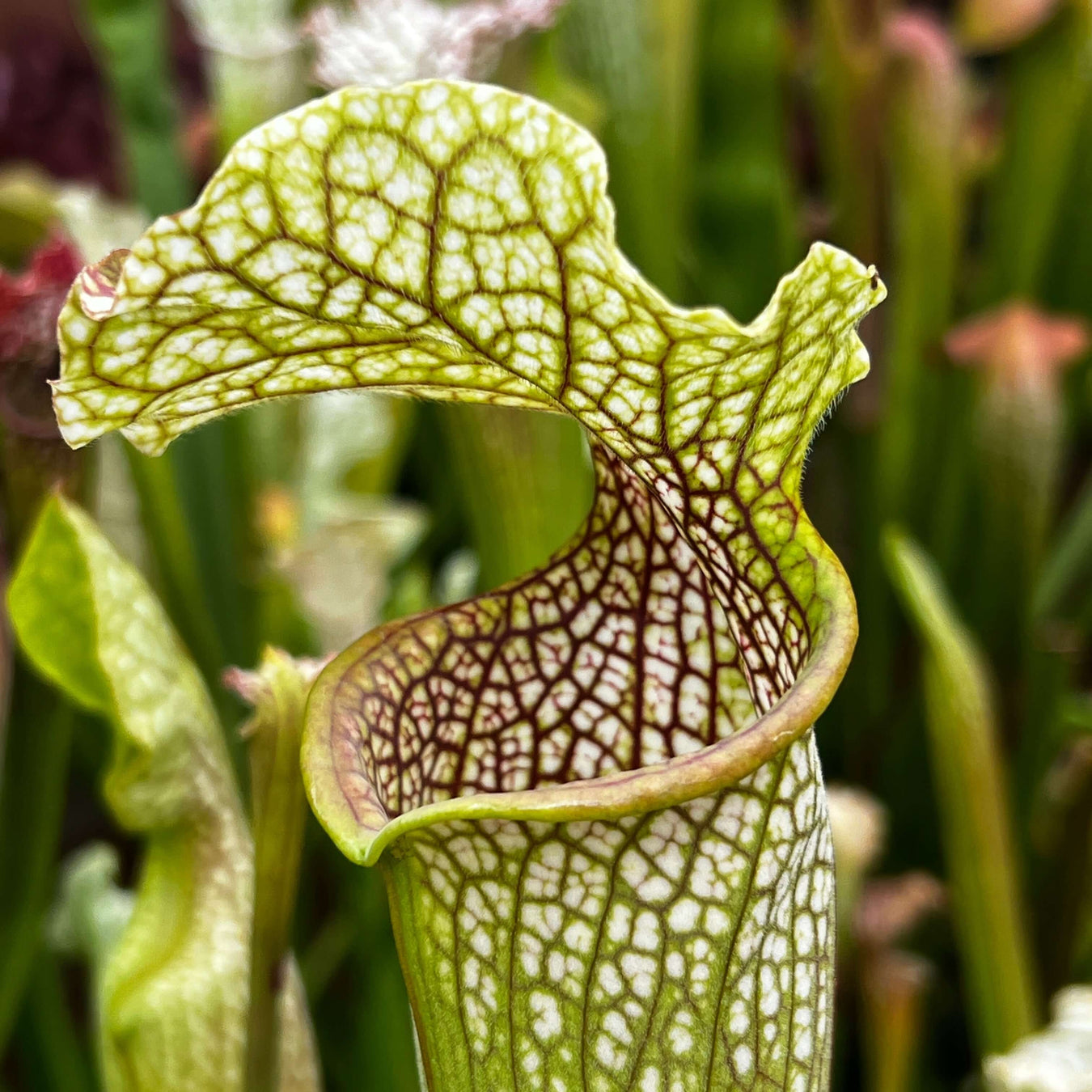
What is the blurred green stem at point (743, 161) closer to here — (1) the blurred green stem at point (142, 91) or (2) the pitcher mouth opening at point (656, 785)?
(1) the blurred green stem at point (142, 91)

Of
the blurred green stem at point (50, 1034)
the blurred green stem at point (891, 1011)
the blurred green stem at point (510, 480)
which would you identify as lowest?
the blurred green stem at point (50, 1034)

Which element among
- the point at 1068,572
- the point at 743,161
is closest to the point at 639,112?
the point at 743,161

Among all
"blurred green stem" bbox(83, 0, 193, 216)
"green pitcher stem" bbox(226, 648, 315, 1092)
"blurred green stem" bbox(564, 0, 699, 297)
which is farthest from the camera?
"blurred green stem" bbox(564, 0, 699, 297)

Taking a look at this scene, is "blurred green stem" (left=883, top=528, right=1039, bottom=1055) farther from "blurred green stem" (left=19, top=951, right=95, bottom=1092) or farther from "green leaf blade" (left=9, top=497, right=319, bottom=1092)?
"blurred green stem" (left=19, top=951, right=95, bottom=1092)

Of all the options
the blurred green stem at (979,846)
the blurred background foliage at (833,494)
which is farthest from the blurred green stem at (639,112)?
the blurred green stem at (979,846)

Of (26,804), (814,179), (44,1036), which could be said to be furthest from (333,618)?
(814,179)

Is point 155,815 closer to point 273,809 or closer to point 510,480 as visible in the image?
point 273,809

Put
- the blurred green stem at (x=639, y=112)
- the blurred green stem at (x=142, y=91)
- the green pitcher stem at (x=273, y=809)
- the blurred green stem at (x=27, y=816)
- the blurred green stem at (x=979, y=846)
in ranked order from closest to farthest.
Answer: the green pitcher stem at (x=273, y=809)
the blurred green stem at (x=27, y=816)
the blurred green stem at (x=979, y=846)
the blurred green stem at (x=142, y=91)
the blurred green stem at (x=639, y=112)

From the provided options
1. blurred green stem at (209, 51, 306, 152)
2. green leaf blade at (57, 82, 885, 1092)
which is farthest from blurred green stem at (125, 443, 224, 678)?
green leaf blade at (57, 82, 885, 1092)
